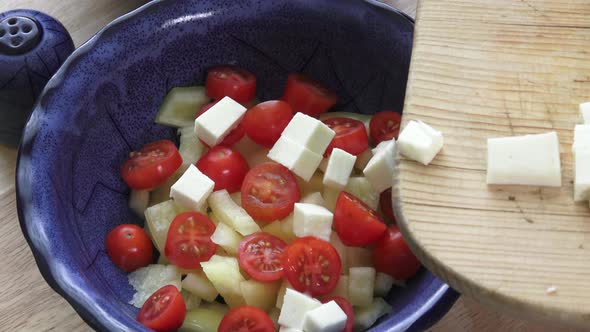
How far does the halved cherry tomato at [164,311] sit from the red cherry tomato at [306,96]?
1.47 ft

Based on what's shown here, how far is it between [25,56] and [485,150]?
2.82 feet

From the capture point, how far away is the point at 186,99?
1453mm

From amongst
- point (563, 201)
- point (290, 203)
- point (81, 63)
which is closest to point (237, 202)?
point (290, 203)

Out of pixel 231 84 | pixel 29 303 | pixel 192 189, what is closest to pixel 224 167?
pixel 192 189

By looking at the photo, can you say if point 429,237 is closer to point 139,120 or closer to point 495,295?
point 495,295

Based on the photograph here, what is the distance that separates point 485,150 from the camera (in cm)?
102

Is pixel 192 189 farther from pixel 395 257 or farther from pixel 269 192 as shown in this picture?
pixel 395 257

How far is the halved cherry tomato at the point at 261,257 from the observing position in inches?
46.7

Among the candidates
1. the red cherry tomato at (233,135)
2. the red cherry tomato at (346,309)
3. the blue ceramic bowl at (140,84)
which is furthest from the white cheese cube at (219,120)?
the red cherry tomato at (346,309)

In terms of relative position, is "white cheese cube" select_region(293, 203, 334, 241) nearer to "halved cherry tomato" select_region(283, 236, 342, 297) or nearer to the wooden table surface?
"halved cherry tomato" select_region(283, 236, 342, 297)

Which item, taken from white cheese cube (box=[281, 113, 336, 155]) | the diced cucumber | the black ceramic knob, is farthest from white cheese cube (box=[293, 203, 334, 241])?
the black ceramic knob

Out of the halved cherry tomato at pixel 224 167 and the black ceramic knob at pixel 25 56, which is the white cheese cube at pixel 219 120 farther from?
the black ceramic knob at pixel 25 56

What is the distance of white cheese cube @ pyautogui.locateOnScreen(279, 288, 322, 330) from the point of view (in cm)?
112

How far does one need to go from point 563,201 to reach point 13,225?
0.99 m
